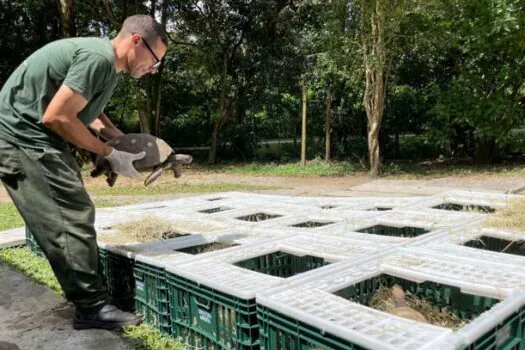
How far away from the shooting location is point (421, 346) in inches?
54.0

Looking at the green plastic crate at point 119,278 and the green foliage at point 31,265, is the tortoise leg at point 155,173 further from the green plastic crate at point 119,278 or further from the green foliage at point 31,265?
→ the green foliage at point 31,265

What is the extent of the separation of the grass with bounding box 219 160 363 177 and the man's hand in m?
9.30

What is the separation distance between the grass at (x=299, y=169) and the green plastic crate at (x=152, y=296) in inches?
368

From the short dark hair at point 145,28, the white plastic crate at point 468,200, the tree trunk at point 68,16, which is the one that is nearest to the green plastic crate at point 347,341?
the white plastic crate at point 468,200

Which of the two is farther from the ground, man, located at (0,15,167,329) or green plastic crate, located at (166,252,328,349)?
man, located at (0,15,167,329)

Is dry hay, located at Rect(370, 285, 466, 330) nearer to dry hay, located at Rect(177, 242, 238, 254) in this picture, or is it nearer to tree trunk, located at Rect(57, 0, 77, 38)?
dry hay, located at Rect(177, 242, 238, 254)

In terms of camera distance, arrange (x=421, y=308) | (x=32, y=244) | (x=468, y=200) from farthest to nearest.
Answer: (x=32, y=244) → (x=468, y=200) → (x=421, y=308)

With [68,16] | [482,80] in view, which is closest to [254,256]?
[482,80]

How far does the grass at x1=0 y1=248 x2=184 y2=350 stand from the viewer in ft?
7.78

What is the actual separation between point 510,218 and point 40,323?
8.92 ft

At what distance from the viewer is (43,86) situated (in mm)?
2412

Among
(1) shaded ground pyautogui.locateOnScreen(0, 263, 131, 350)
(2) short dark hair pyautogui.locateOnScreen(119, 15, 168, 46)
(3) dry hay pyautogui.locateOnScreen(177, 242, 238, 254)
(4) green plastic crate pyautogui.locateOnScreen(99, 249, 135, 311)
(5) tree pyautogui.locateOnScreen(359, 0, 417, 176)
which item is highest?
(5) tree pyautogui.locateOnScreen(359, 0, 417, 176)

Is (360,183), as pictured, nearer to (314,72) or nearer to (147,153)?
Answer: (314,72)

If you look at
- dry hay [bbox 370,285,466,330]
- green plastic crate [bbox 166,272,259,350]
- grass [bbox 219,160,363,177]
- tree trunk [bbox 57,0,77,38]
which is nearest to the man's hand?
green plastic crate [bbox 166,272,259,350]
